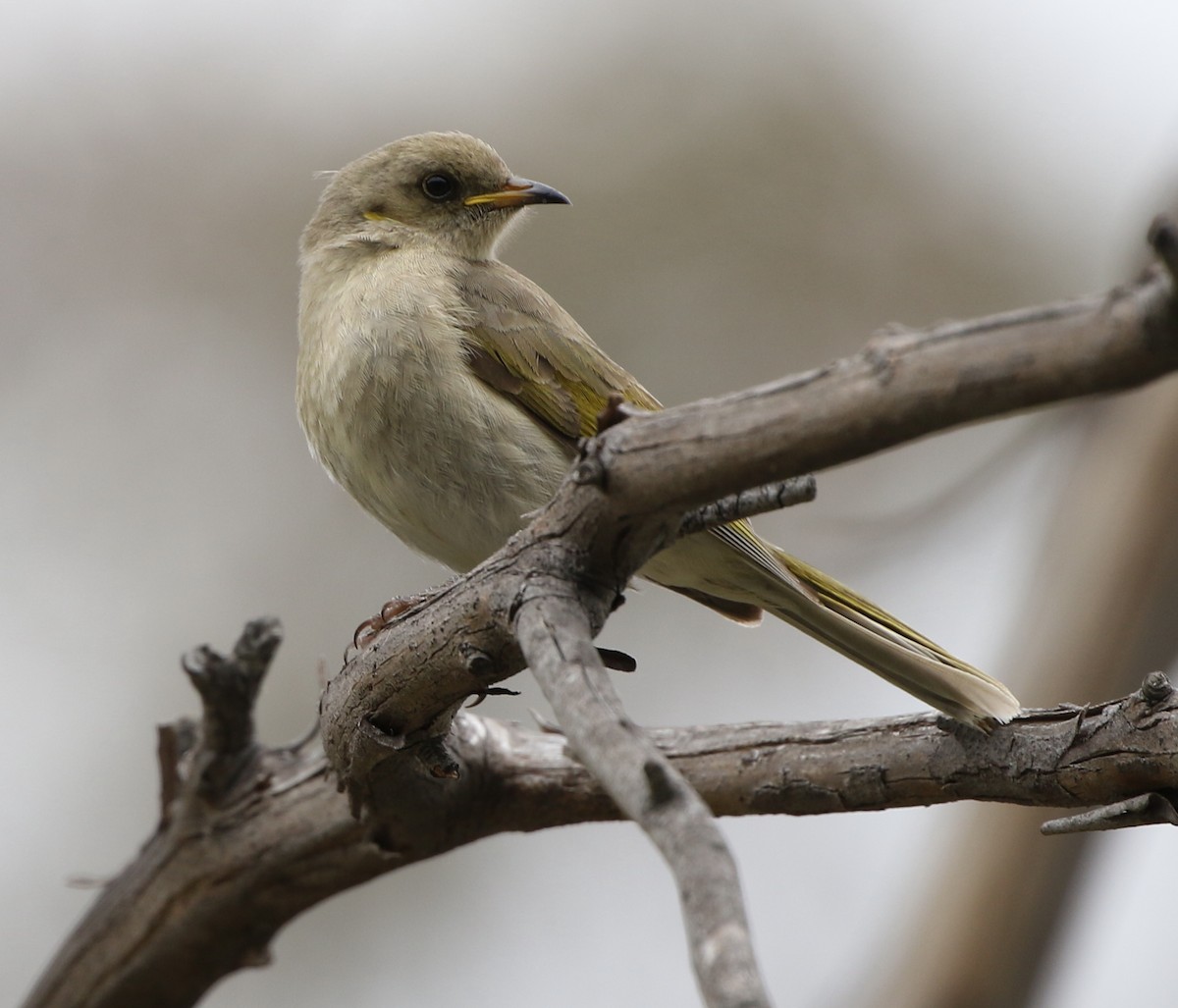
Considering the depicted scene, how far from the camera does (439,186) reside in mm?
5238

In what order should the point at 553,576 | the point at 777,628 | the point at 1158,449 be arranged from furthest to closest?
the point at 777,628 → the point at 1158,449 → the point at 553,576

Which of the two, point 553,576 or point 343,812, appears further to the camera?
point 343,812

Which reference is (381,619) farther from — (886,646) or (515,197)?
(515,197)

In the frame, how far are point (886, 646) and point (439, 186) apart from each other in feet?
8.52

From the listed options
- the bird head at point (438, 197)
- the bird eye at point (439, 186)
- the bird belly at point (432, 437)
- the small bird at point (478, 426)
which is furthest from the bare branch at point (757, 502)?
the bird eye at point (439, 186)

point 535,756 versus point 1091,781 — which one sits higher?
point 535,756

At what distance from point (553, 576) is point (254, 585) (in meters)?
6.47

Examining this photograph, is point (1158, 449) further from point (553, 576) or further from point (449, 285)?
point (553, 576)

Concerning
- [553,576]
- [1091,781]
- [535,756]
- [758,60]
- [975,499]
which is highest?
[758,60]

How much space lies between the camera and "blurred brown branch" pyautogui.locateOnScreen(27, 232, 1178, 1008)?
5.91ft

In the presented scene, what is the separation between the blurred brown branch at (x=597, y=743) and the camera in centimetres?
180

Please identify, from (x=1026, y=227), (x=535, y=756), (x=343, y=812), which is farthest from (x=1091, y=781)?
(x=1026, y=227)

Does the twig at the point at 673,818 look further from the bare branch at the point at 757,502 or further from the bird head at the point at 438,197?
the bird head at the point at 438,197

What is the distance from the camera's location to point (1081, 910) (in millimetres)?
5848
